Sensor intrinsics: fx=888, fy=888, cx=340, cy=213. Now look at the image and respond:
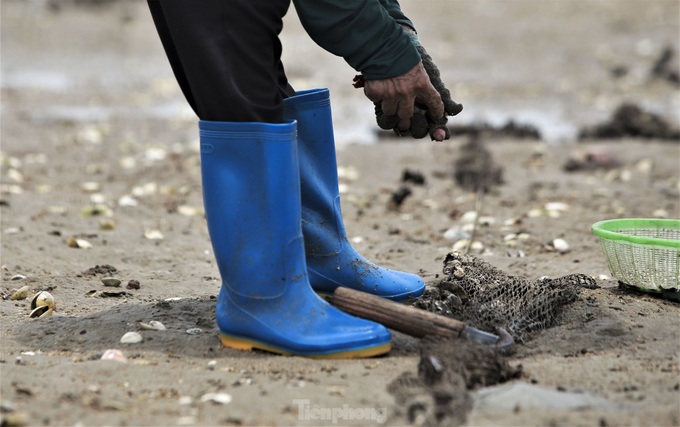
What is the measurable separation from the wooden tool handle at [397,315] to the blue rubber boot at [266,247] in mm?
86

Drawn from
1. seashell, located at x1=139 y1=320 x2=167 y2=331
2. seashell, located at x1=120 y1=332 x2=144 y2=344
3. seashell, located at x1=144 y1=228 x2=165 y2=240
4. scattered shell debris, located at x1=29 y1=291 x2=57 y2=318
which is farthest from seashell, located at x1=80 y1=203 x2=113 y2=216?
seashell, located at x1=120 y1=332 x2=144 y2=344

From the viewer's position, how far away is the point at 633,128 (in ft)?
26.2

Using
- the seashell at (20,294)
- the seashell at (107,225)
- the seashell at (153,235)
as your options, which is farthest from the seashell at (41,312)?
the seashell at (107,225)

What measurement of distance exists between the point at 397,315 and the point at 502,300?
51 cm

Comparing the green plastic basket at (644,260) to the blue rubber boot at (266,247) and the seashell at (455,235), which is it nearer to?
the blue rubber boot at (266,247)

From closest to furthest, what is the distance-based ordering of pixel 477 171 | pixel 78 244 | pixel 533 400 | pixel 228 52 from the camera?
pixel 533 400 → pixel 228 52 → pixel 78 244 → pixel 477 171

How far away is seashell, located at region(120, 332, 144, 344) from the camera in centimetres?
295

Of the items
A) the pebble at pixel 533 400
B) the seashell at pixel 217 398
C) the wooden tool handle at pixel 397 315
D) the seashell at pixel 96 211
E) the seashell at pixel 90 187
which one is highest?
the seashell at pixel 90 187

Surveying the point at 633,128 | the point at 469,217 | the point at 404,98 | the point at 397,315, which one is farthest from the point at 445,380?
the point at 633,128

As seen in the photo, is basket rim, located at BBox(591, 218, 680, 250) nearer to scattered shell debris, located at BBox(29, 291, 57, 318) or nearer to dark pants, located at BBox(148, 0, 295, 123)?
dark pants, located at BBox(148, 0, 295, 123)

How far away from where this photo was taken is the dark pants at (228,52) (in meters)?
2.68

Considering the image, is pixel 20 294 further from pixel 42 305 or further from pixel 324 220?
pixel 324 220

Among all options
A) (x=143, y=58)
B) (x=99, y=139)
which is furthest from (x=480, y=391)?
(x=143, y=58)

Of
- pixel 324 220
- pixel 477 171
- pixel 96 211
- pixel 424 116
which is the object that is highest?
pixel 424 116
